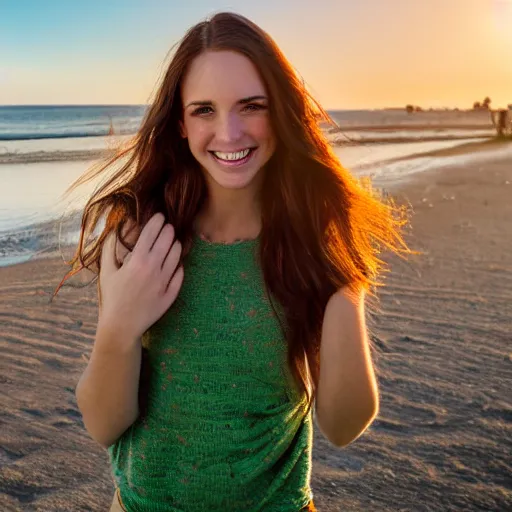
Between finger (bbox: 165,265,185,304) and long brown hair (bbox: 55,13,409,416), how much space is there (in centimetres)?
14

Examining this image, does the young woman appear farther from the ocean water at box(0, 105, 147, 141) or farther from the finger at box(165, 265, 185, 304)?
the ocean water at box(0, 105, 147, 141)

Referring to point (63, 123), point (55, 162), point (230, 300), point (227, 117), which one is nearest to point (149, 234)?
point (230, 300)

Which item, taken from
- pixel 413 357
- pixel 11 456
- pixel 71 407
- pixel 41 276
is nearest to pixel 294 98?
pixel 11 456

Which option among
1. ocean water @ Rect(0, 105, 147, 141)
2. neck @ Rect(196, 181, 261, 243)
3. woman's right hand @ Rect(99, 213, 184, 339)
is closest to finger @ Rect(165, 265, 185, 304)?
woman's right hand @ Rect(99, 213, 184, 339)

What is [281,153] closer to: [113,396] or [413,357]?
[113,396]

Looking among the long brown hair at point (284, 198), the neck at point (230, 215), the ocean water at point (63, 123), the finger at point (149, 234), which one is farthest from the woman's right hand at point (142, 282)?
the ocean water at point (63, 123)

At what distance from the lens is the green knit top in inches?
74.5

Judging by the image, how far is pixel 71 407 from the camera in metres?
4.72

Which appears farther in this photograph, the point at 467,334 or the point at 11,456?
the point at 467,334

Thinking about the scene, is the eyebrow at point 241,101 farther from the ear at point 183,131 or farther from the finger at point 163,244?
the finger at point 163,244

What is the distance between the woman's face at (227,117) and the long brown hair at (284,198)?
0.03m

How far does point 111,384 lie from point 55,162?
17152 mm

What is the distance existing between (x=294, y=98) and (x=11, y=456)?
2893mm

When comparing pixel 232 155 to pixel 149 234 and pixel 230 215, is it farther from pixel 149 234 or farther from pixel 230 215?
pixel 149 234
